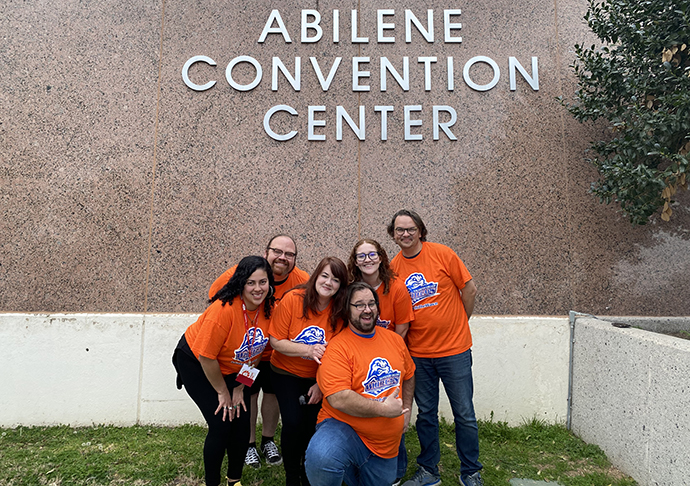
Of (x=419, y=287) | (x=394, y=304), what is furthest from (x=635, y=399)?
A: (x=394, y=304)

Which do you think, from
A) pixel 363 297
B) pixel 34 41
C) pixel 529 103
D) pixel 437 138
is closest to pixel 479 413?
pixel 363 297

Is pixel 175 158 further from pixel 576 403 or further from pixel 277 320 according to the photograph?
pixel 576 403

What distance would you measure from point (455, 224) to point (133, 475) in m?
3.41

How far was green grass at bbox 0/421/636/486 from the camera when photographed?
297cm

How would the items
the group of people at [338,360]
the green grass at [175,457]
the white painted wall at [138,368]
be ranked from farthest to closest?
the white painted wall at [138,368] → the green grass at [175,457] → the group of people at [338,360]

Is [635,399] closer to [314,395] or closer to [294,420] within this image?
[314,395]

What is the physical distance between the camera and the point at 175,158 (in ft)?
13.8

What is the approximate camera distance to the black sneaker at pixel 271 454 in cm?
313

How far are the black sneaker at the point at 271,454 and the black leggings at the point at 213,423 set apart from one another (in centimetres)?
51

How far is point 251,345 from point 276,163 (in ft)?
7.02

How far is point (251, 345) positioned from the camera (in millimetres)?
2635

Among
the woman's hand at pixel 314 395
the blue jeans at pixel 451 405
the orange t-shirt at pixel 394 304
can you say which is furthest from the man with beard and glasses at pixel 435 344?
the woman's hand at pixel 314 395

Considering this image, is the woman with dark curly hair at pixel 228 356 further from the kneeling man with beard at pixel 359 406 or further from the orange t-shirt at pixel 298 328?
the kneeling man with beard at pixel 359 406

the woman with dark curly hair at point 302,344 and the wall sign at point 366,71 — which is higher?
the wall sign at point 366,71
